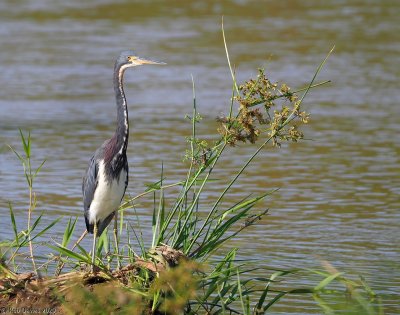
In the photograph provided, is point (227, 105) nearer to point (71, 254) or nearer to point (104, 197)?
point (104, 197)

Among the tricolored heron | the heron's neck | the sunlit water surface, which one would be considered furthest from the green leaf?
the sunlit water surface

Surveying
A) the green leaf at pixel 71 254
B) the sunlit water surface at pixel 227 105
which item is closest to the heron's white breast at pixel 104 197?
the green leaf at pixel 71 254

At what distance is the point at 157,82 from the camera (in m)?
15.3

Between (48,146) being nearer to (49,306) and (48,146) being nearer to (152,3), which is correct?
(49,306)

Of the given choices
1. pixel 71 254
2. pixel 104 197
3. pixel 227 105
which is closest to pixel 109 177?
pixel 104 197

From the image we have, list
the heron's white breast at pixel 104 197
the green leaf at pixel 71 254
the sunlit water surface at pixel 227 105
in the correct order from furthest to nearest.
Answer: the sunlit water surface at pixel 227 105
the heron's white breast at pixel 104 197
the green leaf at pixel 71 254

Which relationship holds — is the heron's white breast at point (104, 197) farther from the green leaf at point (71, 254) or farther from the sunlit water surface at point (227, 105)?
the sunlit water surface at point (227, 105)

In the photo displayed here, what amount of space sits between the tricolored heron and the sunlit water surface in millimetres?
1057

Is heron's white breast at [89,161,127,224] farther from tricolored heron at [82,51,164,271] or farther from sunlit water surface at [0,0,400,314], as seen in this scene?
sunlit water surface at [0,0,400,314]

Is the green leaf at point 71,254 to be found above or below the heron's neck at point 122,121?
below

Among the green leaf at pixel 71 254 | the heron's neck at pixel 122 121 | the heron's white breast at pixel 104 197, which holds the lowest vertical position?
the green leaf at pixel 71 254

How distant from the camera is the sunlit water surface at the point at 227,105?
869 cm

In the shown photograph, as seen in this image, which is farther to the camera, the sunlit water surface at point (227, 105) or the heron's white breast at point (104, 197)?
the sunlit water surface at point (227, 105)

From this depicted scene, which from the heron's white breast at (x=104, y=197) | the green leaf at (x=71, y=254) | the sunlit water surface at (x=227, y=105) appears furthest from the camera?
the sunlit water surface at (x=227, y=105)
